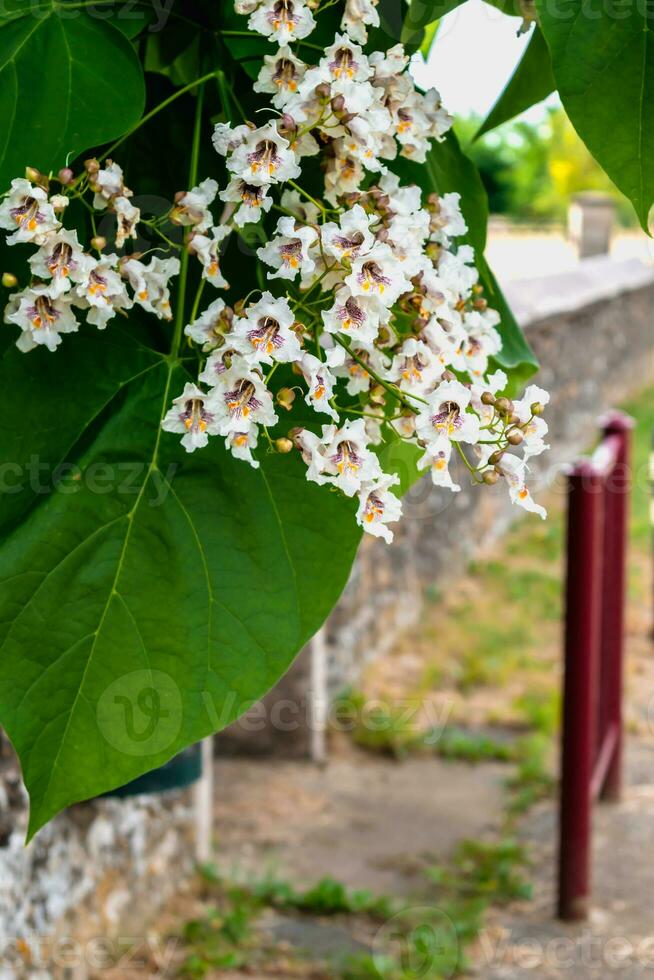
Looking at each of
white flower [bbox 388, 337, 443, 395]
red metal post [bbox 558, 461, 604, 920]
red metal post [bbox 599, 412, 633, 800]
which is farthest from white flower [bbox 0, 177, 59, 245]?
red metal post [bbox 599, 412, 633, 800]

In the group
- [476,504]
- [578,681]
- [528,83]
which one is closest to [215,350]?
[528,83]

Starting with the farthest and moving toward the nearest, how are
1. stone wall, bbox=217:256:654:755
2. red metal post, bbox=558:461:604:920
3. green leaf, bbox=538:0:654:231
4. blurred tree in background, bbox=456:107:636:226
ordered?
blurred tree in background, bbox=456:107:636:226, stone wall, bbox=217:256:654:755, red metal post, bbox=558:461:604:920, green leaf, bbox=538:0:654:231

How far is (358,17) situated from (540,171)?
36776mm

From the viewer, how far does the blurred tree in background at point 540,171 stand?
29719 mm

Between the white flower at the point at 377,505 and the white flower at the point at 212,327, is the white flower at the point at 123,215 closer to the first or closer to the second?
the white flower at the point at 212,327

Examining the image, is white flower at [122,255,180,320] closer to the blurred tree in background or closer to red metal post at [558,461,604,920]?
red metal post at [558,461,604,920]

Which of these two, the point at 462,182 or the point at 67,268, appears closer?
the point at 67,268

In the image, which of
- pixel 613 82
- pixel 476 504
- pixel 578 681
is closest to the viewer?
pixel 613 82

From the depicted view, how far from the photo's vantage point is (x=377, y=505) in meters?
0.74

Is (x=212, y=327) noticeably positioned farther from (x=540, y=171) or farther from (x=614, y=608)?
(x=540, y=171)

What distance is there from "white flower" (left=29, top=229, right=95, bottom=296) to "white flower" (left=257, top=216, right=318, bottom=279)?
3.9 inches

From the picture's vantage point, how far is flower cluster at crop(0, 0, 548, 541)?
700 mm

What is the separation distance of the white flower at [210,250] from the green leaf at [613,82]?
0.21 meters

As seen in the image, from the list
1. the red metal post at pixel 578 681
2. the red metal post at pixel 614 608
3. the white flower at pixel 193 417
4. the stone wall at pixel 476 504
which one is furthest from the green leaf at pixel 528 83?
the stone wall at pixel 476 504
